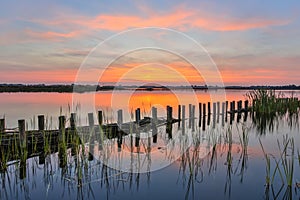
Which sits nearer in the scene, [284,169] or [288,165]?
[284,169]

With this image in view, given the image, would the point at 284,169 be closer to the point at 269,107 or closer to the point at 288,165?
the point at 288,165

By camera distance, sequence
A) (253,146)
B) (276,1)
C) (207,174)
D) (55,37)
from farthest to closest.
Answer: (55,37) → (276,1) → (253,146) → (207,174)

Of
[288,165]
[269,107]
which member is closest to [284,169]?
[288,165]

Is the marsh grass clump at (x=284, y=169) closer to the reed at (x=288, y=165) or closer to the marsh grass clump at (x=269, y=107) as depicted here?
the reed at (x=288, y=165)

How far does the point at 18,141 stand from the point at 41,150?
91 cm

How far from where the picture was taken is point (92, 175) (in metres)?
8.34

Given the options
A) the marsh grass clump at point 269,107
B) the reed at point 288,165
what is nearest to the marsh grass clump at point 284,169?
the reed at point 288,165

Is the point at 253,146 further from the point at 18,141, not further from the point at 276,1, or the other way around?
the point at 18,141

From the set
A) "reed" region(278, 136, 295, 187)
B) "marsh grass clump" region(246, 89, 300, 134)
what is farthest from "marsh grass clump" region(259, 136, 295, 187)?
"marsh grass clump" region(246, 89, 300, 134)

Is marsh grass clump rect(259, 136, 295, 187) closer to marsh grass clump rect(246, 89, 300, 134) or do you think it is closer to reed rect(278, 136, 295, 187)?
reed rect(278, 136, 295, 187)

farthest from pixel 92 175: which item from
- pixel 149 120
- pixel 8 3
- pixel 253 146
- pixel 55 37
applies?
pixel 55 37

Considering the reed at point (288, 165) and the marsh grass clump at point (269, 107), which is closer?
the reed at point (288, 165)

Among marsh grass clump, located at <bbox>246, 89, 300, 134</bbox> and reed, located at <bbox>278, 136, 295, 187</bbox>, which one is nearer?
reed, located at <bbox>278, 136, 295, 187</bbox>

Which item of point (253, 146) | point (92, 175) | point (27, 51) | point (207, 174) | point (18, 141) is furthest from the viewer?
point (27, 51)
